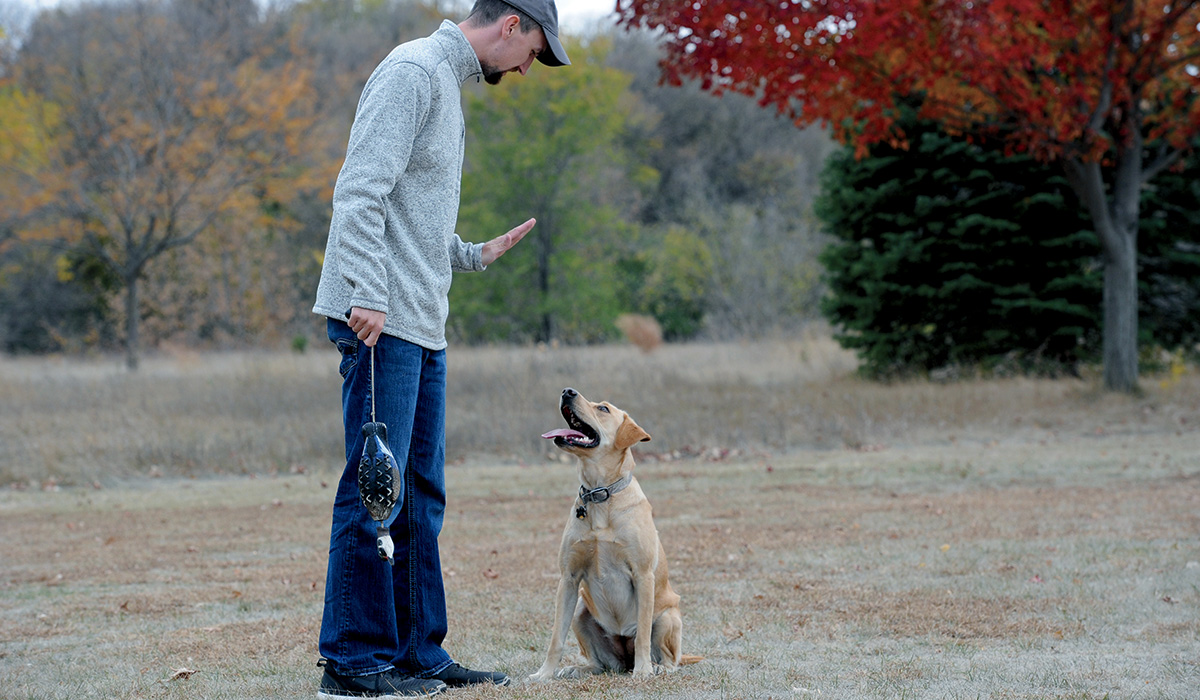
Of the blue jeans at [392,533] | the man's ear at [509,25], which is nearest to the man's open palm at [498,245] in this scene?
the blue jeans at [392,533]

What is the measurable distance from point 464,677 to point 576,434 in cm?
95

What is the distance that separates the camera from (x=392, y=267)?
3.32 metres

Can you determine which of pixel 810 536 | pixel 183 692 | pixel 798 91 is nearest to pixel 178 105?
pixel 798 91

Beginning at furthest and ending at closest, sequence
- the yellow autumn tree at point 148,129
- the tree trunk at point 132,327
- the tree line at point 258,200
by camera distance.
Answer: the tree trunk at point 132,327, the tree line at point 258,200, the yellow autumn tree at point 148,129

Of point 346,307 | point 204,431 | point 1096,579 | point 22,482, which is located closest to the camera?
point 346,307

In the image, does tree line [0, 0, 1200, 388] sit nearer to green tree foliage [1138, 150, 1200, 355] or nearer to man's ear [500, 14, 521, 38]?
green tree foliage [1138, 150, 1200, 355]

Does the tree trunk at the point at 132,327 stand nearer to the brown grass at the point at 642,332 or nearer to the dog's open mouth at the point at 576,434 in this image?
the brown grass at the point at 642,332

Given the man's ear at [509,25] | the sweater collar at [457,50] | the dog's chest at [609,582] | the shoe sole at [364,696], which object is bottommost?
the shoe sole at [364,696]

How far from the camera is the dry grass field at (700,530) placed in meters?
4.00

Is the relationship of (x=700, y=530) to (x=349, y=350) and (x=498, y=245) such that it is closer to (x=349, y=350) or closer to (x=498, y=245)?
(x=498, y=245)

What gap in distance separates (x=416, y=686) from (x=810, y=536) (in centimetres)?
398

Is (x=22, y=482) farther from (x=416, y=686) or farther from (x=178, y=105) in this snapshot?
(x=178, y=105)

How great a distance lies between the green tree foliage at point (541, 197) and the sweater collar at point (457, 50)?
19320 mm

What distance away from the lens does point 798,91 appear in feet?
39.6
